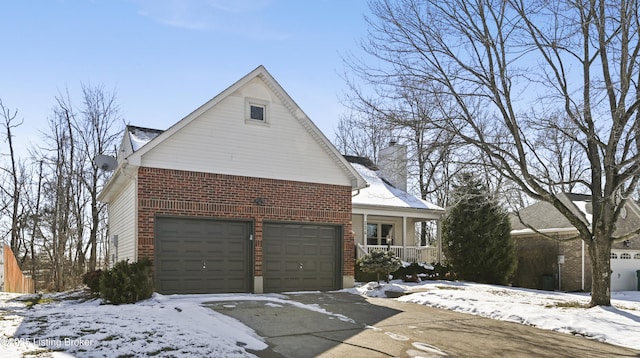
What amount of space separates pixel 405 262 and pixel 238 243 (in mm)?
8958

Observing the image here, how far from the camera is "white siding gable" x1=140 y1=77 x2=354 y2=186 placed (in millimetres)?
13953

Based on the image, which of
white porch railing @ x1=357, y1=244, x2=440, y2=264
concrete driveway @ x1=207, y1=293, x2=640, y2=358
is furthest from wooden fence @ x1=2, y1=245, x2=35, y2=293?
white porch railing @ x1=357, y1=244, x2=440, y2=264

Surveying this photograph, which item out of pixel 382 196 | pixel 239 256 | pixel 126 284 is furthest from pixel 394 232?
pixel 126 284

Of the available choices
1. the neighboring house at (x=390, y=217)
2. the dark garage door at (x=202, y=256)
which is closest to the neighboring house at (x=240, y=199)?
the dark garage door at (x=202, y=256)

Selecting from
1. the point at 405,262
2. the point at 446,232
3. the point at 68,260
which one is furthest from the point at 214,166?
the point at 68,260

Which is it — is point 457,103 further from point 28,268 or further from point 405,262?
point 28,268

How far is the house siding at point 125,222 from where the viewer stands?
13.7 m

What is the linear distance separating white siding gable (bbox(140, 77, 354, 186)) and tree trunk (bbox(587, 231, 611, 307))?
24.0ft

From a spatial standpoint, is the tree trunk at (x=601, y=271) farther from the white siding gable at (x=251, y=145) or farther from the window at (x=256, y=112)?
the window at (x=256, y=112)

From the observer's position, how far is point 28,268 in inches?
1148

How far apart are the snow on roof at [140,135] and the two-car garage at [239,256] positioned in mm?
2986

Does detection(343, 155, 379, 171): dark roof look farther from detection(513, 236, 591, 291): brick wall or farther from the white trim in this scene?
the white trim

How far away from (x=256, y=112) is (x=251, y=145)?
108cm

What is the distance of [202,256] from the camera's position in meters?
13.9
